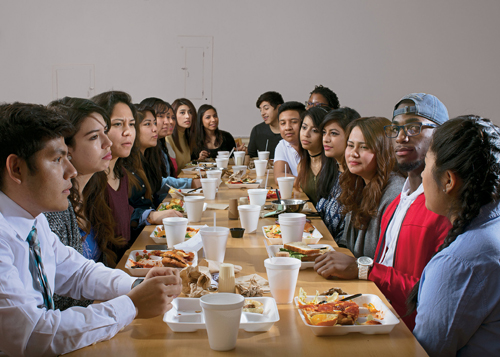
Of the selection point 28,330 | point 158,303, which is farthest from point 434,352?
point 28,330

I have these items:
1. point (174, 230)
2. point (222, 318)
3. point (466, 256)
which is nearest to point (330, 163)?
point (174, 230)

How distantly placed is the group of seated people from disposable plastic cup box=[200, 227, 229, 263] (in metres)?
0.34

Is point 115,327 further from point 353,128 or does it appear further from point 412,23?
point 412,23

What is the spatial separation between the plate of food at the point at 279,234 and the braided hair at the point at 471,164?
76 cm

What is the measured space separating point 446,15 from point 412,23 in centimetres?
53

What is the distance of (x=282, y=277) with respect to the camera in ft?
4.39

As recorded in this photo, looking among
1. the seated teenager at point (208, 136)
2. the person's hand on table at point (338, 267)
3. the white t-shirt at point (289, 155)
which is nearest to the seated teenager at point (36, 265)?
the person's hand on table at point (338, 267)

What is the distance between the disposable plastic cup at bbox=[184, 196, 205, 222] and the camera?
2.37m

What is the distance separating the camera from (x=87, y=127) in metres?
1.90

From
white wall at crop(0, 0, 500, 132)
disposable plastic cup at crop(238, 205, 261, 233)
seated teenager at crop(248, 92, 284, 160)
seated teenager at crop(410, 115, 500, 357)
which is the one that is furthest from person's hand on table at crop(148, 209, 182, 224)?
white wall at crop(0, 0, 500, 132)

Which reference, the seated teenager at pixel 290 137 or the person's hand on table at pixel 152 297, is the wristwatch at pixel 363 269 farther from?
the seated teenager at pixel 290 137

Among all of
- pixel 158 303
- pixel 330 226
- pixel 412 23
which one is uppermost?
pixel 412 23

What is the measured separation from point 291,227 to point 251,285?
49 cm

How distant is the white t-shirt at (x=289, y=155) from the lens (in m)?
4.22
